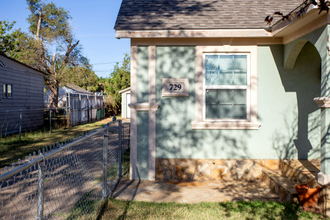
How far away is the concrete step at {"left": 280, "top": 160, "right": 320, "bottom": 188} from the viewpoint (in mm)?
4264

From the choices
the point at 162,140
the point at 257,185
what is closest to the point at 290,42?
the point at 257,185

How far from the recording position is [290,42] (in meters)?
5.16

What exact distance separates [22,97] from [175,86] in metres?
12.6

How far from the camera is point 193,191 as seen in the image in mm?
4848

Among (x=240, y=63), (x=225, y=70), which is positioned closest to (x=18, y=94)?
(x=225, y=70)

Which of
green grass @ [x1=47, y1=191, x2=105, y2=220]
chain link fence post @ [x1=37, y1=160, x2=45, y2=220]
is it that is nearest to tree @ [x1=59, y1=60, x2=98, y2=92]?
green grass @ [x1=47, y1=191, x2=105, y2=220]

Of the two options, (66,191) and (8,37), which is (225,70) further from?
(8,37)

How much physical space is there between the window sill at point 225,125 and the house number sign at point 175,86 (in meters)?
0.77

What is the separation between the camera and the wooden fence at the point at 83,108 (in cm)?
1617

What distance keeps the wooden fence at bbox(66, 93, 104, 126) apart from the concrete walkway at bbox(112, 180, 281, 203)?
38.9 feet

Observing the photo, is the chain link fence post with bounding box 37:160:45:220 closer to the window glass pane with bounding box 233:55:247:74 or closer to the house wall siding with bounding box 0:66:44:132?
the window glass pane with bounding box 233:55:247:74

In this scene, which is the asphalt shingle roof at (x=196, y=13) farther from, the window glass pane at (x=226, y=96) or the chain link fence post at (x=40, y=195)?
the chain link fence post at (x=40, y=195)

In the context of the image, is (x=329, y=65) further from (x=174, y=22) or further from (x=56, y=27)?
(x=56, y=27)

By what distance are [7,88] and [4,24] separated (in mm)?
23826
